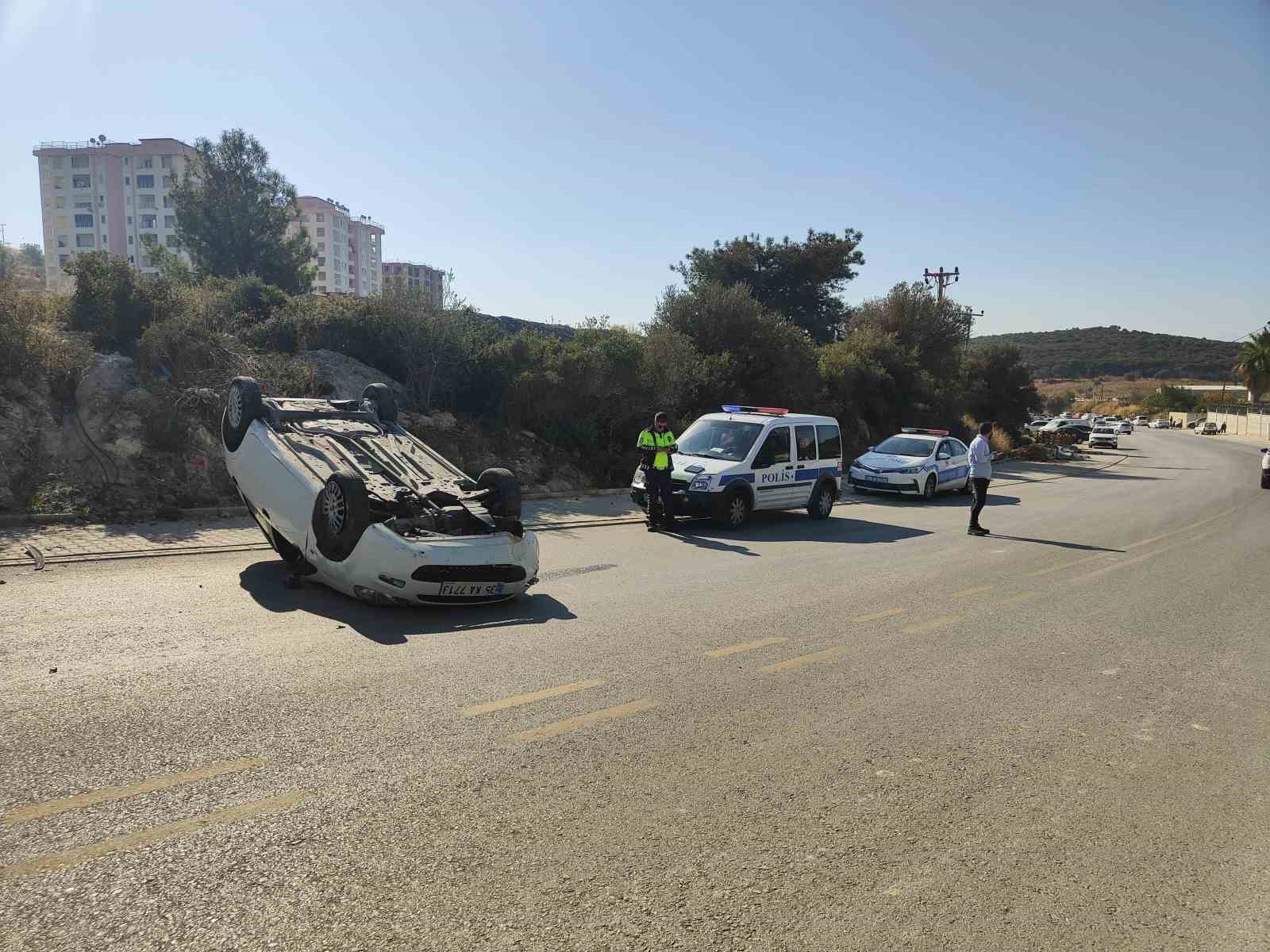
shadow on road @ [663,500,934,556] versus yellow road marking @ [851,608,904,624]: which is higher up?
yellow road marking @ [851,608,904,624]

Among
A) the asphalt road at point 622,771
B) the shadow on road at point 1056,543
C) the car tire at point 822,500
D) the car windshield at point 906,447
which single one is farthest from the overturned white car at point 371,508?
the car windshield at point 906,447

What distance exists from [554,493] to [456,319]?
15.1 ft

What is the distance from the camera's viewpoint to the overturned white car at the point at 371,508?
7.34 metres

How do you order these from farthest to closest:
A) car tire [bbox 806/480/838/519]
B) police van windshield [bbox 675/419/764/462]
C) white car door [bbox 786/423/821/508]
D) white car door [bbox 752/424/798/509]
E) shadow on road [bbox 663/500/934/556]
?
car tire [bbox 806/480/838/519], white car door [bbox 786/423/821/508], police van windshield [bbox 675/419/764/462], white car door [bbox 752/424/798/509], shadow on road [bbox 663/500/934/556]

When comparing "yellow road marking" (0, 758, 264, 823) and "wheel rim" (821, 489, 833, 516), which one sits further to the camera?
"wheel rim" (821, 489, 833, 516)

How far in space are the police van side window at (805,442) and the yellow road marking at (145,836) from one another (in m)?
12.3

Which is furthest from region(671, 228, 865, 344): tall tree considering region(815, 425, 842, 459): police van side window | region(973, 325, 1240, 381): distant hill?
region(973, 325, 1240, 381): distant hill

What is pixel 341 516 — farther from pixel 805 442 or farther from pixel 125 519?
pixel 805 442

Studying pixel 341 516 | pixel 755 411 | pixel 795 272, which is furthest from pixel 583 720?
pixel 795 272

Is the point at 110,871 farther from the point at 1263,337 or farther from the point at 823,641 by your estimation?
the point at 1263,337

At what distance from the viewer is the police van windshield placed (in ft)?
47.6

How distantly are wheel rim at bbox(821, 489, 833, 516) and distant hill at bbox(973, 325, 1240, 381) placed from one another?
449 feet

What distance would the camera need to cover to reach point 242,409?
8.87 metres

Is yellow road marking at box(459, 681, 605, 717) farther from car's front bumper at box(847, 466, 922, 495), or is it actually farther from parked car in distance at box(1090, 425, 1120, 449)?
parked car in distance at box(1090, 425, 1120, 449)
